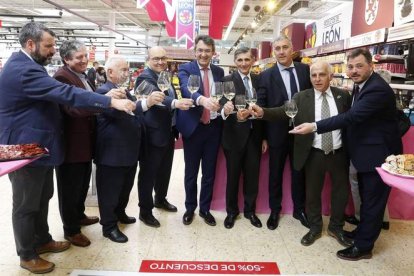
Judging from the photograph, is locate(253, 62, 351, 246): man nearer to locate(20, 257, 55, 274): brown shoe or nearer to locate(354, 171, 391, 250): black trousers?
locate(354, 171, 391, 250): black trousers

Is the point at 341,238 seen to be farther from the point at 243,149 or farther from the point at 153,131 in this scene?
the point at 153,131

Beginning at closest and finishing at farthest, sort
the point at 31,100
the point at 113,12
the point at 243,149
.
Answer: the point at 31,100
the point at 243,149
the point at 113,12

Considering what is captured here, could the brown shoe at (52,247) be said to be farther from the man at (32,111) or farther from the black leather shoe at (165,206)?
the black leather shoe at (165,206)

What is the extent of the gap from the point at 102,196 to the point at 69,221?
341 millimetres

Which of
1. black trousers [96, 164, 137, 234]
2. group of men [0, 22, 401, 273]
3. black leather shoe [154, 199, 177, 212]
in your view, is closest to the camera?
group of men [0, 22, 401, 273]

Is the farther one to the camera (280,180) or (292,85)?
(280,180)

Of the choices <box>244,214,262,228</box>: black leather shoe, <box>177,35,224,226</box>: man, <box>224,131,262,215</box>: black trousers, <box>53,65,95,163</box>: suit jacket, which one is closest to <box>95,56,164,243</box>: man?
<box>53,65,95,163</box>: suit jacket

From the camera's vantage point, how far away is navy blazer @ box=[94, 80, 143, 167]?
9.05 ft

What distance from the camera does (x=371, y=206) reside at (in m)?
2.70

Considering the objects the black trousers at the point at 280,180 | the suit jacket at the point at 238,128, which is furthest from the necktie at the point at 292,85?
the black trousers at the point at 280,180

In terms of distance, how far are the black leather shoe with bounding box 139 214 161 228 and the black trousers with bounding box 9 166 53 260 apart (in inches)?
40.9

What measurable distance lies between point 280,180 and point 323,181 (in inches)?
17.3

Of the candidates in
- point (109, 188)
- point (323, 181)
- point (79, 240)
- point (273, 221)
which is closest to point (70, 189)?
point (109, 188)

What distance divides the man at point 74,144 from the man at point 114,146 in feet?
0.36
